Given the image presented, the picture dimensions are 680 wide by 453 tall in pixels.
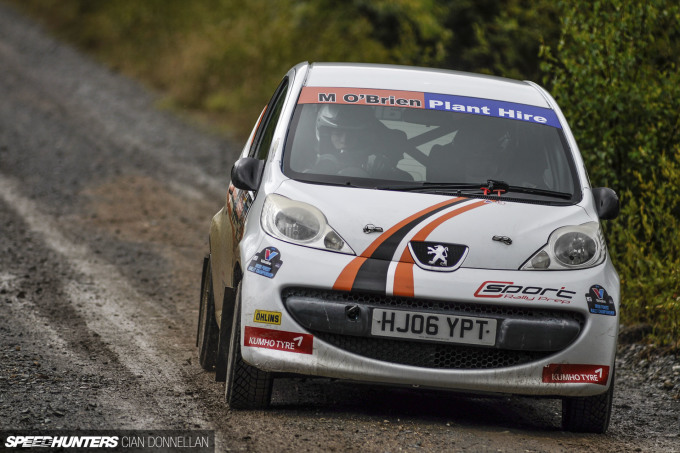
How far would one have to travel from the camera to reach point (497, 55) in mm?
12734

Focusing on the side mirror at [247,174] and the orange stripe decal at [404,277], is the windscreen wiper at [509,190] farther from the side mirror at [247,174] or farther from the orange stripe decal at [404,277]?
the side mirror at [247,174]

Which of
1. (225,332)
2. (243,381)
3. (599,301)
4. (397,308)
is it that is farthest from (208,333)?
(599,301)

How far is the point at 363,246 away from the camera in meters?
5.03

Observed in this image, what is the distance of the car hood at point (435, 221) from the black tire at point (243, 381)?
614mm

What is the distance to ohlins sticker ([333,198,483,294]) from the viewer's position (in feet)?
16.1

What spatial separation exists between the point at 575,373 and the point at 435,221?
983mm

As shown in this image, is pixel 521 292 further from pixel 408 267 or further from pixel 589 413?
pixel 589 413

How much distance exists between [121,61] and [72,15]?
375cm

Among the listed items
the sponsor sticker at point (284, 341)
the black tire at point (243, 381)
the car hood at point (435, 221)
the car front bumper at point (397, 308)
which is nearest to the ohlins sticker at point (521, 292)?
the car front bumper at point (397, 308)

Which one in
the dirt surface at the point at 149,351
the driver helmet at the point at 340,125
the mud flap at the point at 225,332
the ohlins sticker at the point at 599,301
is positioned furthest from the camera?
the driver helmet at the point at 340,125

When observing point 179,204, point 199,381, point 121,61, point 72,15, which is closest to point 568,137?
point 199,381

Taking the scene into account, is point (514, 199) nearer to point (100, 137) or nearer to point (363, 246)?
point (363, 246)

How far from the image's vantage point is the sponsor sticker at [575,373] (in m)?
5.08

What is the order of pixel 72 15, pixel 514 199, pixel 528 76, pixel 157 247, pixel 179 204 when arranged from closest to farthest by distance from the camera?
pixel 514 199 → pixel 157 247 → pixel 179 204 → pixel 528 76 → pixel 72 15
